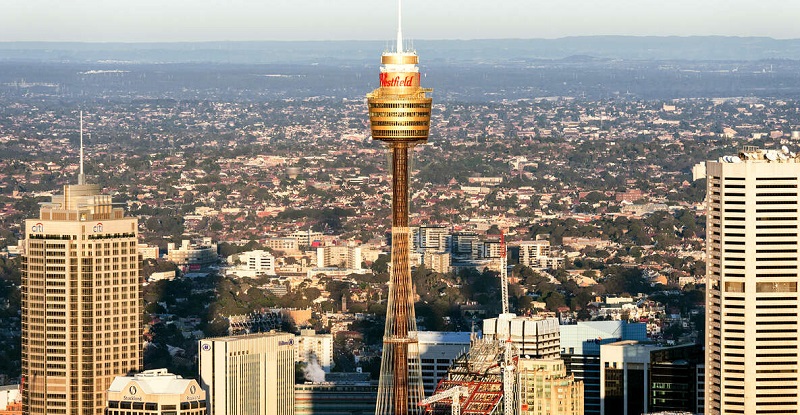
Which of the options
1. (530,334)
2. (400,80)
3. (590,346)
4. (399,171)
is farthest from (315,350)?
(399,171)

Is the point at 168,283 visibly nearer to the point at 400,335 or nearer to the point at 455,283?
the point at 455,283

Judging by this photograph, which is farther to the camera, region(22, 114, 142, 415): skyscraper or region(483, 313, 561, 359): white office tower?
region(483, 313, 561, 359): white office tower

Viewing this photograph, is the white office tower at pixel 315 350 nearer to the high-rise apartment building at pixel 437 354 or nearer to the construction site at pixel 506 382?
the high-rise apartment building at pixel 437 354

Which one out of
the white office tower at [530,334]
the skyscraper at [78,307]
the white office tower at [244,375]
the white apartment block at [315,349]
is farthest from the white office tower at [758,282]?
the white apartment block at [315,349]

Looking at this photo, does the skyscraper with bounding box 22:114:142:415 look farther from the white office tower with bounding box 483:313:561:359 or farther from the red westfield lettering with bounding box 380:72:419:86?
the white office tower with bounding box 483:313:561:359

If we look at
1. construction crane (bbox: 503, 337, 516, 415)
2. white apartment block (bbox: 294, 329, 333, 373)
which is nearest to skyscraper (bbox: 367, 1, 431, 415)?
construction crane (bbox: 503, 337, 516, 415)

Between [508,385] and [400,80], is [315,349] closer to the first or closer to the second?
[400,80]
